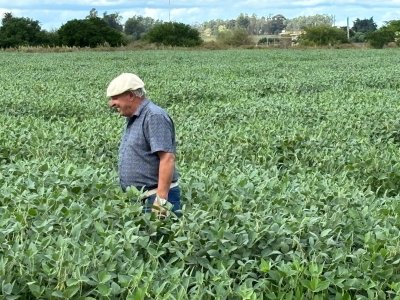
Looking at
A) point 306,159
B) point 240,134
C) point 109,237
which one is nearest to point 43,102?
point 240,134

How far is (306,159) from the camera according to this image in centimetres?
840

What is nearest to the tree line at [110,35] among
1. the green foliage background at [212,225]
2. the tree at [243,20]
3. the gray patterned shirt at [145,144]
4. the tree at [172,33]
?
the tree at [172,33]

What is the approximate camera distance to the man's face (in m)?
5.18

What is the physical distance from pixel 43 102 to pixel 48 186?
29.9ft

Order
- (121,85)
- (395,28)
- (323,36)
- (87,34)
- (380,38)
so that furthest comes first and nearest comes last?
(323,36)
(395,28)
(380,38)
(87,34)
(121,85)

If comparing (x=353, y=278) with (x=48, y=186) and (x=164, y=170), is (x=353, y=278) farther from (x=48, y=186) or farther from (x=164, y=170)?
(x=48, y=186)

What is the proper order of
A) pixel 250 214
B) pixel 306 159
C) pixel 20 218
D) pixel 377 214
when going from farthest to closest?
pixel 306 159, pixel 377 214, pixel 250 214, pixel 20 218

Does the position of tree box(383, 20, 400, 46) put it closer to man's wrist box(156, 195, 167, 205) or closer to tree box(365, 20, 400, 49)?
tree box(365, 20, 400, 49)

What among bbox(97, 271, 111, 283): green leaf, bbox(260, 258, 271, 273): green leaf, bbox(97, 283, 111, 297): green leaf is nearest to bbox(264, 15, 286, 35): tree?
bbox(260, 258, 271, 273): green leaf

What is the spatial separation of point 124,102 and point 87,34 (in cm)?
6742

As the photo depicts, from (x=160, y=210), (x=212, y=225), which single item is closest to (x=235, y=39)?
(x=160, y=210)

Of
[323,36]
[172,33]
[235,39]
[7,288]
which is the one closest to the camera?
[7,288]

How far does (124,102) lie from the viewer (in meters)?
5.19

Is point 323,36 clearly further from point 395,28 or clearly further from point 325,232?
point 325,232
